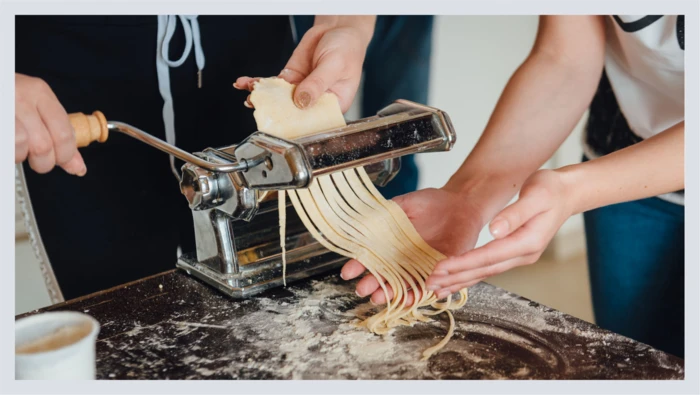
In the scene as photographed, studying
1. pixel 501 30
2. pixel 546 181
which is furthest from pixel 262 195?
pixel 501 30

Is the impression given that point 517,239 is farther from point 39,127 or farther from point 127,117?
point 127,117

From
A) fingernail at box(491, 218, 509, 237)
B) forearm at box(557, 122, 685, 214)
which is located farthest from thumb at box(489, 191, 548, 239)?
forearm at box(557, 122, 685, 214)

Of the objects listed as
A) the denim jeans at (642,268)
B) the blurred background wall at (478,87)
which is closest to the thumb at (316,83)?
the denim jeans at (642,268)

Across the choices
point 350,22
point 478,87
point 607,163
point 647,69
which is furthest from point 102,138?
point 478,87

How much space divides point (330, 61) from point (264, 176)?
11.0 inches

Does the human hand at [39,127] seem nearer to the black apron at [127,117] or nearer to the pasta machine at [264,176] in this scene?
the pasta machine at [264,176]

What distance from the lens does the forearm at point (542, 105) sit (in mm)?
1243

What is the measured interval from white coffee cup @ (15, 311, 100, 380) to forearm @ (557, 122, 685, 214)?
2.20 ft

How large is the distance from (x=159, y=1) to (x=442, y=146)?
2.01 ft

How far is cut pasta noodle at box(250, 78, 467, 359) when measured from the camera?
0.98m

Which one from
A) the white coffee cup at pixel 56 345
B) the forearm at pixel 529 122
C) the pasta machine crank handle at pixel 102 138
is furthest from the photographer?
the forearm at pixel 529 122

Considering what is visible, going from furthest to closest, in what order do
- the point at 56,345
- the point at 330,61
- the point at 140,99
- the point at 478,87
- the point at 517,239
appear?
the point at 478,87, the point at 140,99, the point at 330,61, the point at 517,239, the point at 56,345

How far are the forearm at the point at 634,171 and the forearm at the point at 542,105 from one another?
23cm

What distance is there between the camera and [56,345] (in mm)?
766
